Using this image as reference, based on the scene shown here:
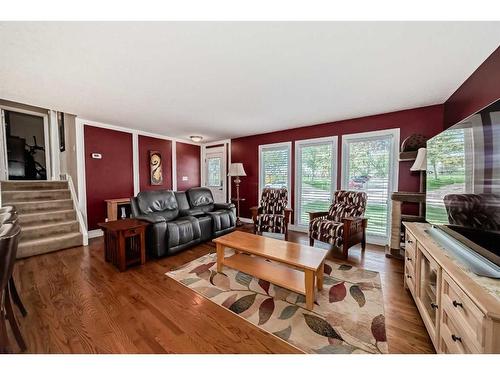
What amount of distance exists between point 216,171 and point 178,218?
2655 millimetres

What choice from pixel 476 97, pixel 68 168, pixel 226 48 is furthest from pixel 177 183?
pixel 476 97

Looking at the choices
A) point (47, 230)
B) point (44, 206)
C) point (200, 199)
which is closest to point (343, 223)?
point (200, 199)

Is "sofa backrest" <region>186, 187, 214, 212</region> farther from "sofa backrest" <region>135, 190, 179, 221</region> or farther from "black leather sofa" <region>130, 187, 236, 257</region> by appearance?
"sofa backrest" <region>135, 190, 179, 221</region>

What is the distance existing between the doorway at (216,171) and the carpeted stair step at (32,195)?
125 inches

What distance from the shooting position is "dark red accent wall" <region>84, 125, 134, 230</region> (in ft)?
12.8

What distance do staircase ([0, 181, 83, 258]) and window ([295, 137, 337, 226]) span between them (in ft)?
13.7

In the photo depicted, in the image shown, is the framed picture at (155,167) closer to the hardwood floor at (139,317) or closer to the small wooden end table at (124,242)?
the small wooden end table at (124,242)

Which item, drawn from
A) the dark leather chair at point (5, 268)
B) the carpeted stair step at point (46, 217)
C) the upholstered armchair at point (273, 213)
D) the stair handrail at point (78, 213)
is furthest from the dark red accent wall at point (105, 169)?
the dark leather chair at point (5, 268)

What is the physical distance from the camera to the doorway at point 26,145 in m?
4.69

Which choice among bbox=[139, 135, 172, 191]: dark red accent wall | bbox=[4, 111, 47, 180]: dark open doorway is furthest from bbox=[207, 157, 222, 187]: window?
bbox=[4, 111, 47, 180]: dark open doorway

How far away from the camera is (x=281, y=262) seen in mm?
1866

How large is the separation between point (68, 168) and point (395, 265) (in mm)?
5951

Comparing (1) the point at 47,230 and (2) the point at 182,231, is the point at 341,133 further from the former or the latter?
(1) the point at 47,230
